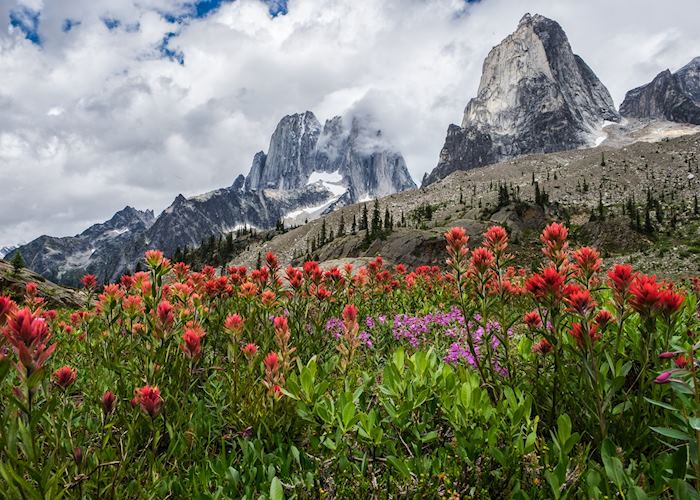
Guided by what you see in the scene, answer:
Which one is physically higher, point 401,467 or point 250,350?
point 250,350

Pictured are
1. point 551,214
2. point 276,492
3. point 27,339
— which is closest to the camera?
point 27,339

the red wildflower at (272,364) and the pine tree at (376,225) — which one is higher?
the red wildflower at (272,364)

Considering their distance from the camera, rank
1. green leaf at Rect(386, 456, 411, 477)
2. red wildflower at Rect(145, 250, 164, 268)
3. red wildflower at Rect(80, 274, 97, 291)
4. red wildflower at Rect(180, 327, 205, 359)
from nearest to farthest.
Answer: green leaf at Rect(386, 456, 411, 477), red wildflower at Rect(180, 327, 205, 359), red wildflower at Rect(145, 250, 164, 268), red wildflower at Rect(80, 274, 97, 291)

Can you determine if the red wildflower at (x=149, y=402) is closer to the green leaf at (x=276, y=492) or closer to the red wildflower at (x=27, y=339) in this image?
the red wildflower at (x=27, y=339)

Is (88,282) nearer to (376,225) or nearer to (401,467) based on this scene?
(401,467)

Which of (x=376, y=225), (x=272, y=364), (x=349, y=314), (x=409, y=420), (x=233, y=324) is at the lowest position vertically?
(x=376, y=225)

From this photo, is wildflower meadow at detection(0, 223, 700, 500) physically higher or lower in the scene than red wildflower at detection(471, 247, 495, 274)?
lower

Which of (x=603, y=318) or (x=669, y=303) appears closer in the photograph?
(x=669, y=303)

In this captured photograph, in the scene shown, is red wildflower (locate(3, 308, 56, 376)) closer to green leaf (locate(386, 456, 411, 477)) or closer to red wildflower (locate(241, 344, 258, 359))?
red wildflower (locate(241, 344, 258, 359))

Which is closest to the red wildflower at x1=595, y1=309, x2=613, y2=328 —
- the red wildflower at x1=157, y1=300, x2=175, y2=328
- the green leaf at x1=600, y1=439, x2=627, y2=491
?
the green leaf at x1=600, y1=439, x2=627, y2=491

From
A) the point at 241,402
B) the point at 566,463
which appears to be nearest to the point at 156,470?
the point at 241,402

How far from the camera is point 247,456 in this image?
2279 millimetres

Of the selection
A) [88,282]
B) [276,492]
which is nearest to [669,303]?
[276,492]

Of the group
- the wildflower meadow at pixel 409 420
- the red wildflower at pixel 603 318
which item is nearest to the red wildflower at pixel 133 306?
the wildflower meadow at pixel 409 420
